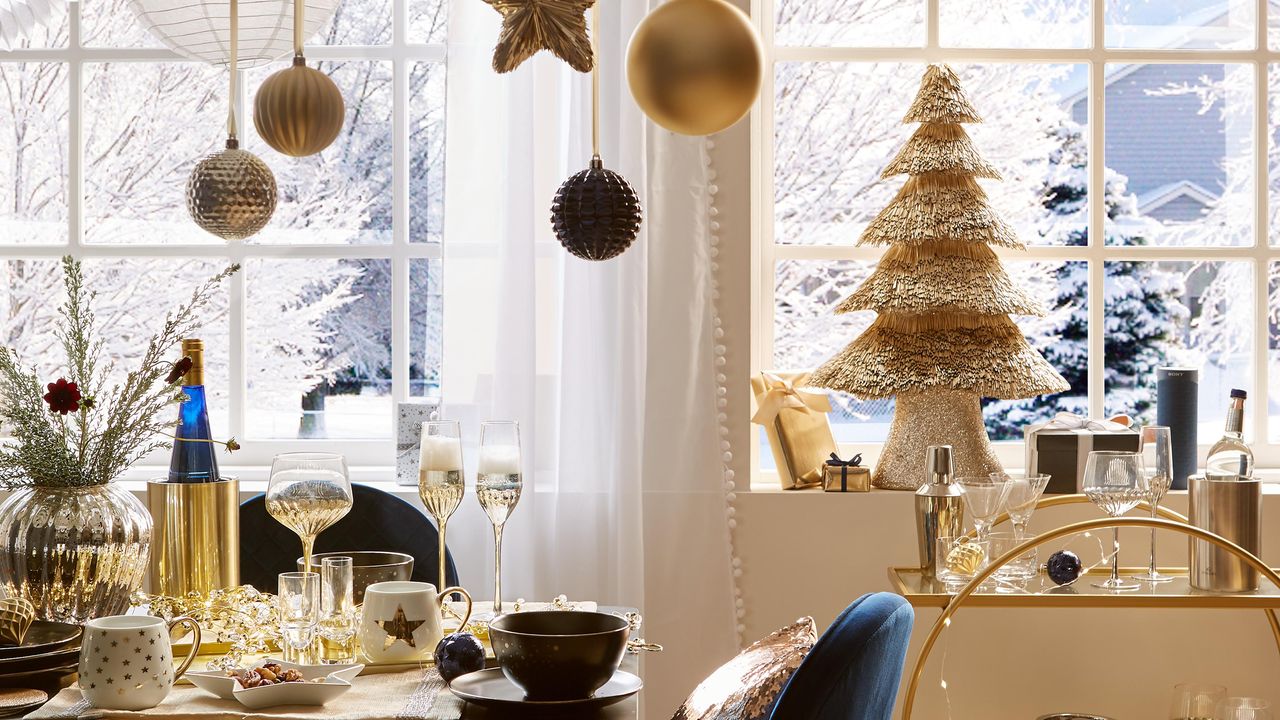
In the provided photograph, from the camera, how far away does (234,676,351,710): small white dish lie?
121 cm

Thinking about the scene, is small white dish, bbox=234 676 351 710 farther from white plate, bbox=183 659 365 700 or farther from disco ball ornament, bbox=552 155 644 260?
disco ball ornament, bbox=552 155 644 260

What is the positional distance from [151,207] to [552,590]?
1328mm

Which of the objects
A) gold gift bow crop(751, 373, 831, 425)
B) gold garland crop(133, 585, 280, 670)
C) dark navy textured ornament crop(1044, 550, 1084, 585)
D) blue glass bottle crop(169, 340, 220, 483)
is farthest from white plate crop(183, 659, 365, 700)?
gold gift bow crop(751, 373, 831, 425)

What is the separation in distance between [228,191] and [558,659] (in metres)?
0.76

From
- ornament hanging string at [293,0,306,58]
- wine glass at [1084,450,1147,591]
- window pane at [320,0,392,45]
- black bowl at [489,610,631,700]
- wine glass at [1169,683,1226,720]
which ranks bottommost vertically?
wine glass at [1169,683,1226,720]

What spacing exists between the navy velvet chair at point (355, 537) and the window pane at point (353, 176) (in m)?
0.85

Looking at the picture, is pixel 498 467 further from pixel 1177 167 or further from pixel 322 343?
pixel 1177 167

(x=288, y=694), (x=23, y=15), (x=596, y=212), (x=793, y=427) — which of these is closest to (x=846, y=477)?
(x=793, y=427)

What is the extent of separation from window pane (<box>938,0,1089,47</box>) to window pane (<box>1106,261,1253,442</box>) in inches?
21.4

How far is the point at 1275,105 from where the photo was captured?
2719 millimetres

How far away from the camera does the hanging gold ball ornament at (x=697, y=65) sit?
1.13 metres

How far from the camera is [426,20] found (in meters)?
2.75

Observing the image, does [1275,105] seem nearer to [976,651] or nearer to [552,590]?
[976,651]

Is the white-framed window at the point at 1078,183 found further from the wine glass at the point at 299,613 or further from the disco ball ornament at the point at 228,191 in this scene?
the wine glass at the point at 299,613
